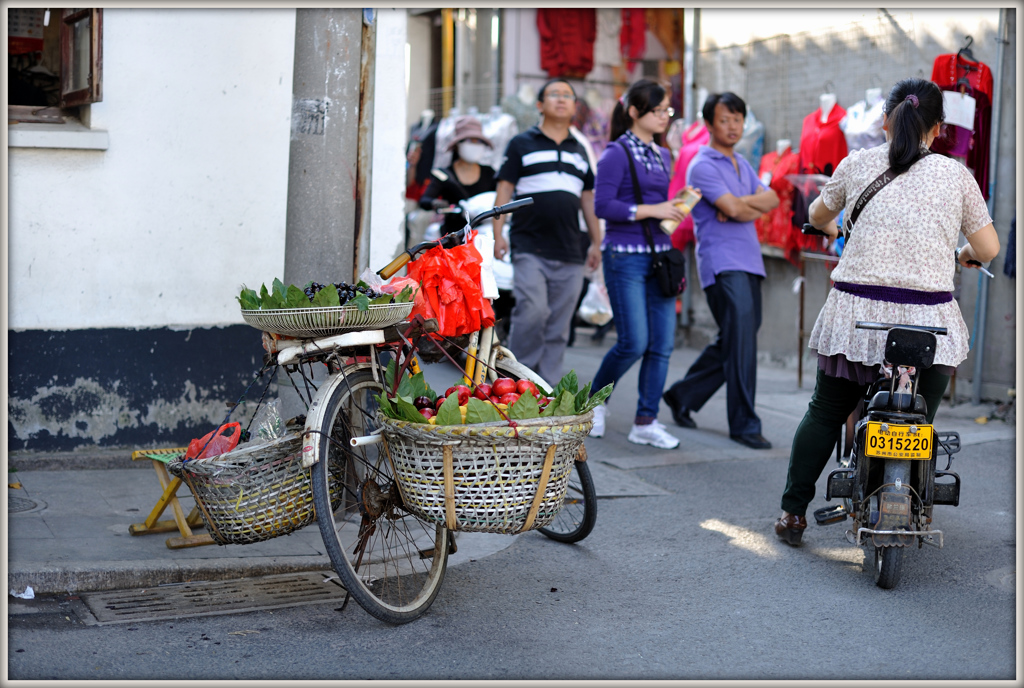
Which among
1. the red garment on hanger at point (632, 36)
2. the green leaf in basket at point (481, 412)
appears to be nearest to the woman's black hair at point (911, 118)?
the green leaf in basket at point (481, 412)

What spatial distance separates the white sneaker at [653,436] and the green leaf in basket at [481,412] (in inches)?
125

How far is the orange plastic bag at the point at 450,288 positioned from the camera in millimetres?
3760

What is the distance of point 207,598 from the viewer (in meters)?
3.80

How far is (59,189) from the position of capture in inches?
207

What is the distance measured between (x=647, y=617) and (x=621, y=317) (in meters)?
2.72

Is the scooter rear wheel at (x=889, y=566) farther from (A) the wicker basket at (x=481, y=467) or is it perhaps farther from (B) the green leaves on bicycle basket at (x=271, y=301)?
(B) the green leaves on bicycle basket at (x=271, y=301)

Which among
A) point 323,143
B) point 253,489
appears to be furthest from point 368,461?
point 323,143

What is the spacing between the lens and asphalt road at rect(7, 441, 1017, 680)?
10.5 ft

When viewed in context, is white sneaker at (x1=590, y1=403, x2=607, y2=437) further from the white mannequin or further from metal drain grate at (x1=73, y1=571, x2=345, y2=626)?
the white mannequin

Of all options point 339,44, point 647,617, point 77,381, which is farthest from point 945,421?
point 77,381

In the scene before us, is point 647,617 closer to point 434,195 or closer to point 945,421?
point 945,421

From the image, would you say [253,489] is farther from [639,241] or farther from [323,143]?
[639,241]

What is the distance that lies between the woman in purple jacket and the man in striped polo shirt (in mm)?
217

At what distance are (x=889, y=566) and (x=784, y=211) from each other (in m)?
5.44
